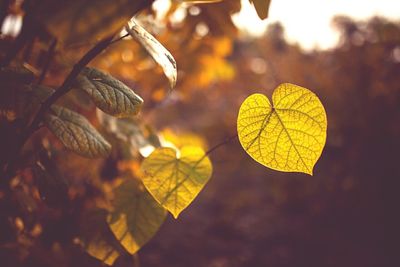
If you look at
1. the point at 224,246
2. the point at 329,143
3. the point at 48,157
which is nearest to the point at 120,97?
the point at 48,157

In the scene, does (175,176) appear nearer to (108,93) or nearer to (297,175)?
(108,93)

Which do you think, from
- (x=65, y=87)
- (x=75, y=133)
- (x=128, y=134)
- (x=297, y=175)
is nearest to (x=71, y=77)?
(x=65, y=87)

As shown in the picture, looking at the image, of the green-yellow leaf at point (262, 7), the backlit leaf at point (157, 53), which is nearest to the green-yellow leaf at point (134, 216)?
the backlit leaf at point (157, 53)

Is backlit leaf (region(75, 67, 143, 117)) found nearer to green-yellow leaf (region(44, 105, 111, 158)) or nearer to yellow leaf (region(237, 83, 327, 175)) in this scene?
green-yellow leaf (region(44, 105, 111, 158))

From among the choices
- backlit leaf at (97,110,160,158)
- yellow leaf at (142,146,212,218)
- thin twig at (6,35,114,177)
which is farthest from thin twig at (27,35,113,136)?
backlit leaf at (97,110,160,158)

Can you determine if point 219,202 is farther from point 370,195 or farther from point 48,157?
point 48,157

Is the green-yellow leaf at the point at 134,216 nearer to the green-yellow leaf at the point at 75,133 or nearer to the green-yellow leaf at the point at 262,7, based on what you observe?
the green-yellow leaf at the point at 75,133
